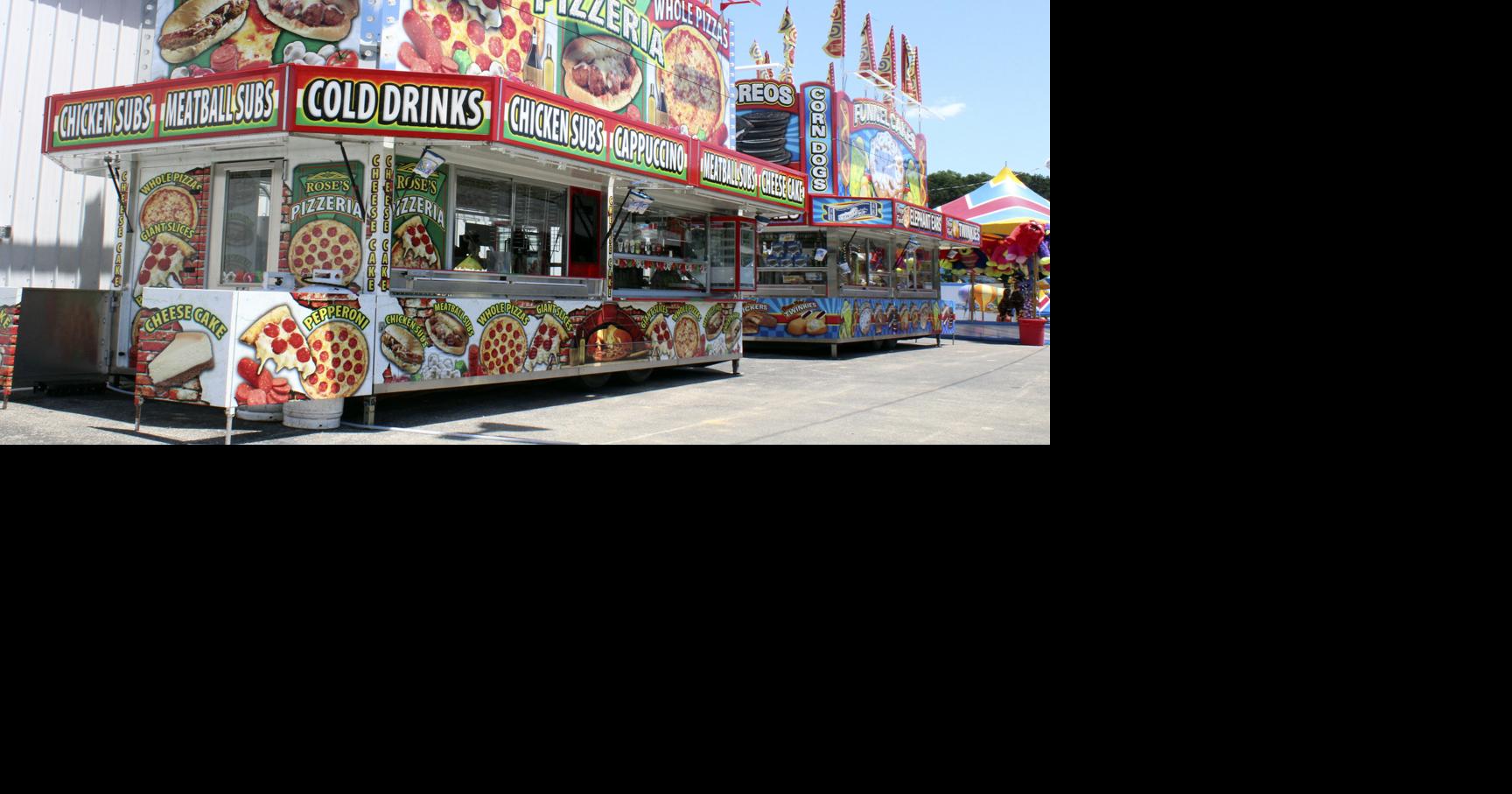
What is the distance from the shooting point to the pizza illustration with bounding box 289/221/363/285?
7.64 m

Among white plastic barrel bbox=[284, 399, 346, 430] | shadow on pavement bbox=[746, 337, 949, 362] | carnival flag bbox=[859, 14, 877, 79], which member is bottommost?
shadow on pavement bbox=[746, 337, 949, 362]

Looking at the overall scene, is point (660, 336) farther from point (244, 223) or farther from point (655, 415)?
point (244, 223)

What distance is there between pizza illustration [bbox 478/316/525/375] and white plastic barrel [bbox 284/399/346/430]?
151 cm

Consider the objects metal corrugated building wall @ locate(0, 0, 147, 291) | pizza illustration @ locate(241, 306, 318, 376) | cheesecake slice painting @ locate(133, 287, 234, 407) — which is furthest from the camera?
metal corrugated building wall @ locate(0, 0, 147, 291)

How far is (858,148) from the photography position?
57.0 ft

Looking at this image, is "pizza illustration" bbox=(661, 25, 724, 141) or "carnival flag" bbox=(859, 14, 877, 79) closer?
"pizza illustration" bbox=(661, 25, 724, 141)

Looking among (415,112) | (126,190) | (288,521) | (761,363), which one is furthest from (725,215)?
(288,521)

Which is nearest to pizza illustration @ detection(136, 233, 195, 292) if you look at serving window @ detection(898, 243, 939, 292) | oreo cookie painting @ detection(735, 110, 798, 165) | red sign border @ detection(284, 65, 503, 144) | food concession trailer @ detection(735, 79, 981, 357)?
red sign border @ detection(284, 65, 503, 144)

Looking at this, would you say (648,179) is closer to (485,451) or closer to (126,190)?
(485,451)

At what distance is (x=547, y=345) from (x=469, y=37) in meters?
2.96

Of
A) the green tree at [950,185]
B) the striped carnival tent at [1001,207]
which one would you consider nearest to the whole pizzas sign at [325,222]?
the striped carnival tent at [1001,207]

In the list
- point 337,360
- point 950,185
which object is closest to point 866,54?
point 337,360

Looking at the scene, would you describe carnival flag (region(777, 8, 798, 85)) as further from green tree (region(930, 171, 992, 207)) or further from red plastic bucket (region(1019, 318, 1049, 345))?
green tree (region(930, 171, 992, 207))

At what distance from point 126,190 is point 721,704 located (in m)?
9.40
